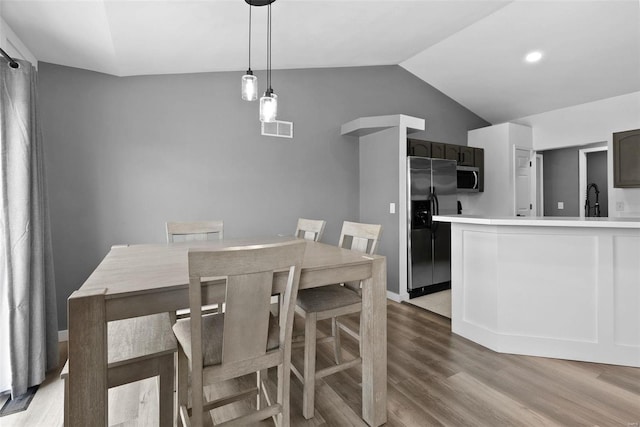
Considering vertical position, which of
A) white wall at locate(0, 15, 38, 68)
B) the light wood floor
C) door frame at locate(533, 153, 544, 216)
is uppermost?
white wall at locate(0, 15, 38, 68)

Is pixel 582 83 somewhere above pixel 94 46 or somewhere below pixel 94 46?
above

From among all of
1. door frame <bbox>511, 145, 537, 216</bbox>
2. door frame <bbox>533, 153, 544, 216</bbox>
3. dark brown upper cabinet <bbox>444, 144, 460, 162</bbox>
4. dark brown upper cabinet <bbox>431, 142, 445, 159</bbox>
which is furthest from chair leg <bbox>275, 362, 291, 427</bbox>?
door frame <bbox>533, 153, 544, 216</bbox>

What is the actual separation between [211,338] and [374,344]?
2.71ft

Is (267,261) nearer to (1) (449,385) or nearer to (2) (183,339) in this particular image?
(2) (183,339)

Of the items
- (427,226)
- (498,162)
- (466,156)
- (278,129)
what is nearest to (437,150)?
(466,156)

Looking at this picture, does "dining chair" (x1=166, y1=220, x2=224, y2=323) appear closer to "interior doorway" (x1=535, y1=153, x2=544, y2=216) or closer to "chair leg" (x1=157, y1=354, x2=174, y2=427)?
"chair leg" (x1=157, y1=354, x2=174, y2=427)

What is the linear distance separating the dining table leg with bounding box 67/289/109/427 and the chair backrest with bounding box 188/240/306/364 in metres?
0.31

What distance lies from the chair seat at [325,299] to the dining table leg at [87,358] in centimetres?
96

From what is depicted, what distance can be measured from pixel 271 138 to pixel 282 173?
1.36 feet

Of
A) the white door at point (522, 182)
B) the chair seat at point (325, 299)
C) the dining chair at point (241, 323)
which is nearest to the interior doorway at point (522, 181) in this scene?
the white door at point (522, 182)

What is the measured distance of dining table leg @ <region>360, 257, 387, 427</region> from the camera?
163 centimetres

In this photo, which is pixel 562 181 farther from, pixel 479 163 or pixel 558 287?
pixel 558 287

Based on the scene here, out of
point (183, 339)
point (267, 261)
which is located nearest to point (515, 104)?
point (267, 261)

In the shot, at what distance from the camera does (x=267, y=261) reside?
117 centimetres
